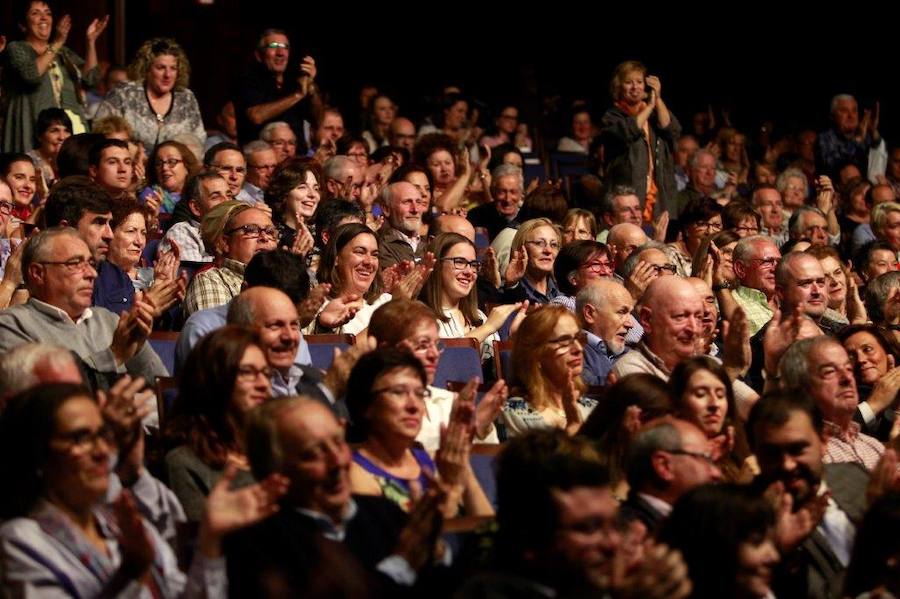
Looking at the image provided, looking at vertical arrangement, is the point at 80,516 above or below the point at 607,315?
above

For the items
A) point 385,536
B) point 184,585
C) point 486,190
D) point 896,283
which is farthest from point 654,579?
point 486,190

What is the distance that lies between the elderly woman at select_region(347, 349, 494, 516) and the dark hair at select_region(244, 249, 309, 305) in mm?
959

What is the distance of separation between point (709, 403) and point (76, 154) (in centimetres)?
332

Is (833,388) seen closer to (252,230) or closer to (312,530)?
(252,230)

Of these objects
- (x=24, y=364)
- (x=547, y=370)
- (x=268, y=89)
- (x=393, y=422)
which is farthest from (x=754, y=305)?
(x=24, y=364)

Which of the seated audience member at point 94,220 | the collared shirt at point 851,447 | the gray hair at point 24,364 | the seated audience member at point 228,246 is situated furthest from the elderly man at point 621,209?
the gray hair at point 24,364

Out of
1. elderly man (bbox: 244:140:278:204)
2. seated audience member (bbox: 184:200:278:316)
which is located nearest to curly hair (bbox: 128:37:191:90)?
elderly man (bbox: 244:140:278:204)

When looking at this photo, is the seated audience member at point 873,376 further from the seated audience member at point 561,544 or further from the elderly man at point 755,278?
the seated audience member at point 561,544

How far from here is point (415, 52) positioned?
12.3 metres

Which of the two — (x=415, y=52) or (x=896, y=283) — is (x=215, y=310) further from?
(x=415, y=52)

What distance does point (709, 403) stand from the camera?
A: 3.81m

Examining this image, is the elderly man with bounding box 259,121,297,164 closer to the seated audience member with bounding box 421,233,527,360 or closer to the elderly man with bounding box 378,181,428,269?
the elderly man with bounding box 378,181,428,269

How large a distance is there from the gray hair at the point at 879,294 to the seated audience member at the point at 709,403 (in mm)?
2184

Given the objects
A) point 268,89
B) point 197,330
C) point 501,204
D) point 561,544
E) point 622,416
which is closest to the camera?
point 561,544
